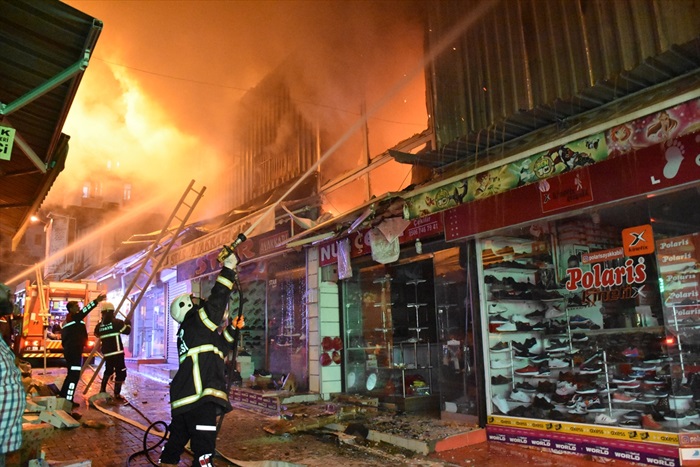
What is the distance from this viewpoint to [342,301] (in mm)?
9555

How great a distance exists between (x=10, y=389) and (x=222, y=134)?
12.4 metres

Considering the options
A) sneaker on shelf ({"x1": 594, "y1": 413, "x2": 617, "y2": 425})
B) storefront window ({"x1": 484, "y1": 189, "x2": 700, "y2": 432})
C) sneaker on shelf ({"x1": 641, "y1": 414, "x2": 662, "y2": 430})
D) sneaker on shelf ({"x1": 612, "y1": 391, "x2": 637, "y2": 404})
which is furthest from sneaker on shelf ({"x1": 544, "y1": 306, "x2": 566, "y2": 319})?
sneaker on shelf ({"x1": 641, "y1": 414, "x2": 662, "y2": 430})

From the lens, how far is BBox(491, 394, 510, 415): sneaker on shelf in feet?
20.1

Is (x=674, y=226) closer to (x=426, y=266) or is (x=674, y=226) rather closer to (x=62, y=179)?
(x=426, y=266)

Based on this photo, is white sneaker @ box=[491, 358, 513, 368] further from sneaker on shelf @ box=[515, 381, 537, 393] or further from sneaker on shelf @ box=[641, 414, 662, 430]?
sneaker on shelf @ box=[641, 414, 662, 430]

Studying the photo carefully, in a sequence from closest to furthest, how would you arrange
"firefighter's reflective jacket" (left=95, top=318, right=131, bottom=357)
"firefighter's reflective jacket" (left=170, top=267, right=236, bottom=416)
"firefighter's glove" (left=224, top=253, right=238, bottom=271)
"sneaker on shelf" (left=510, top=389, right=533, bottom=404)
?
"firefighter's reflective jacket" (left=170, top=267, right=236, bottom=416), "firefighter's glove" (left=224, top=253, right=238, bottom=271), "sneaker on shelf" (left=510, top=389, right=533, bottom=404), "firefighter's reflective jacket" (left=95, top=318, right=131, bottom=357)

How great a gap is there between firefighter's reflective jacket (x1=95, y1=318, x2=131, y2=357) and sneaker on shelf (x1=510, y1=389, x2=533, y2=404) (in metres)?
7.22

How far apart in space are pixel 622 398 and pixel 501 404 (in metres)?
1.41

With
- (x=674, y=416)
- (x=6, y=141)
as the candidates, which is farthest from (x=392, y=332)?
(x=6, y=141)

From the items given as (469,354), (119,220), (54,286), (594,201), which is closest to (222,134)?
(54,286)

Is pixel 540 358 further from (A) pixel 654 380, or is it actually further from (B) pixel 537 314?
(A) pixel 654 380

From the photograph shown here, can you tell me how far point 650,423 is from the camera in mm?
4957

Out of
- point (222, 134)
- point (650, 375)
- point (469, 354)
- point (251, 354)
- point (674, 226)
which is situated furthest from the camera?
point (222, 134)

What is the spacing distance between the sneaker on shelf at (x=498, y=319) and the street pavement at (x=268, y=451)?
1542 millimetres
